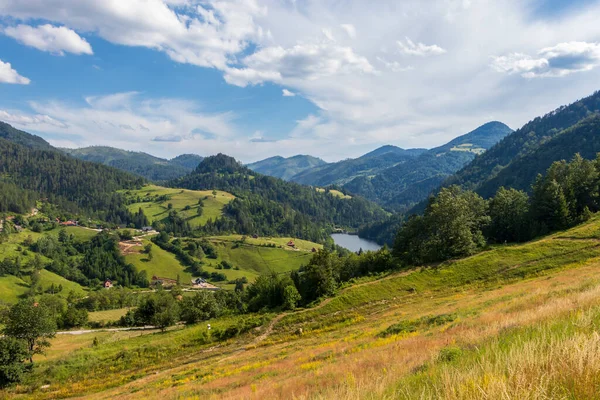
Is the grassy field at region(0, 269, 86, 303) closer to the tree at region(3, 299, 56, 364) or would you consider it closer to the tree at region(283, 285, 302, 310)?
the tree at region(3, 299, 56, 364)

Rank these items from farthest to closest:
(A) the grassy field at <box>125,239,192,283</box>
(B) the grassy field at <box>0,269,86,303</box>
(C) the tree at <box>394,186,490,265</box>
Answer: (A) the grassy field at <box>125,239,192,283</box> < (B) the grassy field at <box>0,269,86,303</box> < (C) the tree at <box>394,186,490,265</box>

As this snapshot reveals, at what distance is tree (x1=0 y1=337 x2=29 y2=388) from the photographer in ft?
125

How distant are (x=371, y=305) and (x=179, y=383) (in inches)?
1135

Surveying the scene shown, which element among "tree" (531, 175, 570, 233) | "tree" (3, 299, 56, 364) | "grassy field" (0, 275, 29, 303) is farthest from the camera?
"grassy field" (0, 275, 29, 303)

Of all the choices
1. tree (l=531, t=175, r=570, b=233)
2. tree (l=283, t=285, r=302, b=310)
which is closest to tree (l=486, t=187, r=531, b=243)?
tree (l=531, t=175, r=570, b=233)

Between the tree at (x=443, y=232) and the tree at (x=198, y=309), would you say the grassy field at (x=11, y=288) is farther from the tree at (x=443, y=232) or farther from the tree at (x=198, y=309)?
the tree at (x=443, y=232)

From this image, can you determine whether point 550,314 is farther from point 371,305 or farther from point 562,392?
point 371,305

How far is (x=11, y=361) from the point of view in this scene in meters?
39.1

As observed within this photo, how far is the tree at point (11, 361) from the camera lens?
38.2 m

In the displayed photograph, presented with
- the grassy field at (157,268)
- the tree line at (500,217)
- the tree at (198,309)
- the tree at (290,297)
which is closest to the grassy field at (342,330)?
the tree at (290,297)

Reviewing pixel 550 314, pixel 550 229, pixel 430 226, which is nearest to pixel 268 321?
pixel 430 226

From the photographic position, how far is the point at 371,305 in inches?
1793

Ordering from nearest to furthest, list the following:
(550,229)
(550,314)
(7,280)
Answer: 1. (550,314)
2. (550,229)
3. (7,280)

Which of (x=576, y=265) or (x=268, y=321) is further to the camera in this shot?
(x=268, y=321)
